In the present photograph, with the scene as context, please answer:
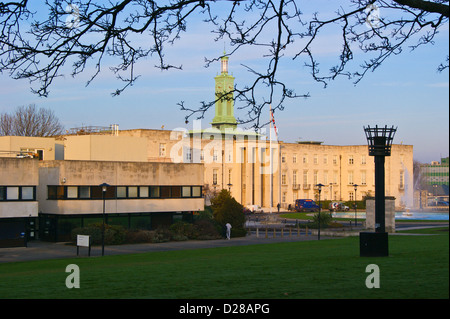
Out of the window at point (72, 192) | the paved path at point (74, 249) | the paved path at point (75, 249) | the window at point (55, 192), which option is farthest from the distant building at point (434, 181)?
the window at point (55, 192)

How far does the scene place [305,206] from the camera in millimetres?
102062

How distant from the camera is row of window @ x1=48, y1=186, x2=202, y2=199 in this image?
164 feet

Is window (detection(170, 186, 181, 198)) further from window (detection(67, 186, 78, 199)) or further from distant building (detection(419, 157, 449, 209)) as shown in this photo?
distant building (detection(419, 157, 449, 209))

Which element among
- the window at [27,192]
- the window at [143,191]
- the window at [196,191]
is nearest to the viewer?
the window at [27,192]

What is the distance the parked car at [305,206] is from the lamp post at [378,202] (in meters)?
78.1

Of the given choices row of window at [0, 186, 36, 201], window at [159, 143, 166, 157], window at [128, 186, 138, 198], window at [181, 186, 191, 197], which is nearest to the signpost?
row of window at [0, 186, 36, 201]

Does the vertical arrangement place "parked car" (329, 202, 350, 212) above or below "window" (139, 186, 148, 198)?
below

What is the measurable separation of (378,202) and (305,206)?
81.9 metres

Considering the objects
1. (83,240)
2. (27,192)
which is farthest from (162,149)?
(83,240)

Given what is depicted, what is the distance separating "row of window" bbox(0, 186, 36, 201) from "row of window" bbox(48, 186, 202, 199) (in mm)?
3102

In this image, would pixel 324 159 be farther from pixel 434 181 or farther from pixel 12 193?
pixel 12 193

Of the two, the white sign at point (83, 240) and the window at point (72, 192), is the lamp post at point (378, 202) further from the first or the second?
the window at point (72, 192)

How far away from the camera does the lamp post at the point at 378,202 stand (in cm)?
1962

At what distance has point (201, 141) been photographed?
92938 mm
